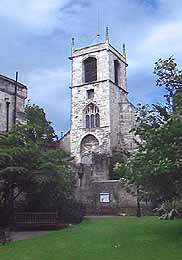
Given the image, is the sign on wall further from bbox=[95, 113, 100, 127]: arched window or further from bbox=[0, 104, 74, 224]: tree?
bbox=[95, 113, 100, 127]: arched window

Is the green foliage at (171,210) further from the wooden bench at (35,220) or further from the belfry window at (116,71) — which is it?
the belfry window at (116,71)

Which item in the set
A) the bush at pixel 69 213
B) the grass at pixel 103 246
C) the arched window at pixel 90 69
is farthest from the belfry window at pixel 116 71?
the grass at pixel 103 246

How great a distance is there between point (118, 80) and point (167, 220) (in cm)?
3745

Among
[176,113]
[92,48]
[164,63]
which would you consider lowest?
[176,113]

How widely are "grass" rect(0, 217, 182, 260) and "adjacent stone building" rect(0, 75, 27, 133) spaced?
556 inches

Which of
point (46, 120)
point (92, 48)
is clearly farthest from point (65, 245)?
point (92, 48)

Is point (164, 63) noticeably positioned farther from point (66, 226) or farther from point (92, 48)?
point (92, 48)

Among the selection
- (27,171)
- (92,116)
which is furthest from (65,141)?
(27,171)

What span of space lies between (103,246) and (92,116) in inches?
1601

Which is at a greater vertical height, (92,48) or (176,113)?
(92,48)

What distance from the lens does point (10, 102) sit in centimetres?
2975

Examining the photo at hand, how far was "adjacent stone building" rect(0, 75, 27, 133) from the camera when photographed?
95.1 ft

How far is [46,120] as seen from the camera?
45.3 metres

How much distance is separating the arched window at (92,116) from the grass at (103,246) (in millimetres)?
35811
